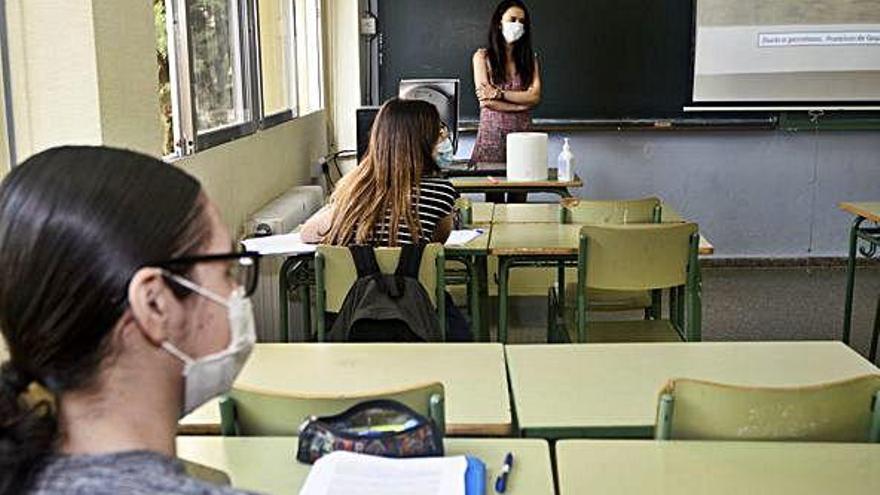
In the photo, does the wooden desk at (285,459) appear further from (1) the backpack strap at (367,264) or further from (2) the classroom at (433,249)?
(1) the backpack strap at (367,264)

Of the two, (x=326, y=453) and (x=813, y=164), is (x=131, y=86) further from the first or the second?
(x=813, y=164)

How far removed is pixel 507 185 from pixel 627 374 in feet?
8.93

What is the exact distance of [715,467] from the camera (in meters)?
1.71

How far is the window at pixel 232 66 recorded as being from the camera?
3.39m

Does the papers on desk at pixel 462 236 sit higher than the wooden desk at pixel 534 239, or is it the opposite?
the papers on desk at pixel 462 236

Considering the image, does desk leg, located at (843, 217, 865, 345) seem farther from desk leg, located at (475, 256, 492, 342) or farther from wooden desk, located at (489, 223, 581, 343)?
desk leg, located at (475, 256, 492, 342)

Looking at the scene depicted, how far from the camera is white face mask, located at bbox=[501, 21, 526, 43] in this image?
5496 mm

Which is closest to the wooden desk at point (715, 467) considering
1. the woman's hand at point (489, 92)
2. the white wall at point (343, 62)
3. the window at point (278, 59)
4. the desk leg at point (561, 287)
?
the desk leg at point (561, 287)

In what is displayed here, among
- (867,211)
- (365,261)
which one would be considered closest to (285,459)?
(365,261)

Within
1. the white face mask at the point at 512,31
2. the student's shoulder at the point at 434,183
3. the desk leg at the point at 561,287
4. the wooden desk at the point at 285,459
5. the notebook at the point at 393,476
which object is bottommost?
the desk leg at the point at 561,287

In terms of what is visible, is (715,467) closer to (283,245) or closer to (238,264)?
(238,264)

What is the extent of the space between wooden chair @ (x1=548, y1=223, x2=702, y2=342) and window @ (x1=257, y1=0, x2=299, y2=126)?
6.35 feet

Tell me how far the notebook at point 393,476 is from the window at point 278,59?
3185 mm

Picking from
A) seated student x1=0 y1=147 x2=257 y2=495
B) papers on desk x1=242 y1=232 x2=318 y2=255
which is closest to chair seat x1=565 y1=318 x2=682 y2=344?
papers on desk x1=242 y1=232 x2=318 y2=255
